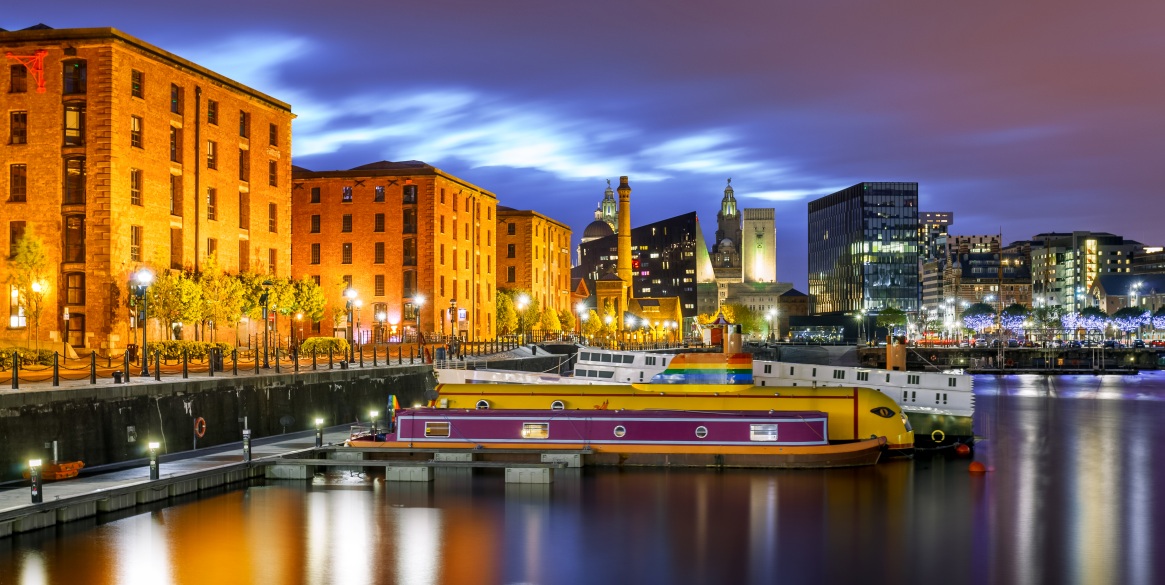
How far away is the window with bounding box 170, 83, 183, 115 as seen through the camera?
66.2 metres

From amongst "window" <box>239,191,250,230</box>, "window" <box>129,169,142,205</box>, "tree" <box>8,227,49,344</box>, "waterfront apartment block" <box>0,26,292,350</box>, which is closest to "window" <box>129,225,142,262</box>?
"waterfront apartment block" <box>0,26,292,350</box>

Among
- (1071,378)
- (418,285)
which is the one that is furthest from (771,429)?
(1071,378)

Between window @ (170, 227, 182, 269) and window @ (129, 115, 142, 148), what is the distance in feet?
19.3

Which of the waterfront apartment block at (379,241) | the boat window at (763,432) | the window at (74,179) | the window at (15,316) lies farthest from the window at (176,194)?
the boat window at (763,432)

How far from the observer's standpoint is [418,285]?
10700cm

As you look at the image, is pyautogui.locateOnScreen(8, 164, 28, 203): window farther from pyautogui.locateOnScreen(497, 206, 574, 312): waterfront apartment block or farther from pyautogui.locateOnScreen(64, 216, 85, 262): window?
pyautogui.locateOnScreen(497, 206, 574, 312): waterfront apartment block

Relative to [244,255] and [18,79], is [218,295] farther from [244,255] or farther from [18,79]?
[18,79]

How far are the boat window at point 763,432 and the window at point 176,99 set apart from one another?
1706 inches

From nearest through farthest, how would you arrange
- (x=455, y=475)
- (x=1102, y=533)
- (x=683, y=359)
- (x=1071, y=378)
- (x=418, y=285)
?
(x=1102, y=533) < (x=455, y=475) < (x=683, y=359) < (x=418, y=285) < (x=1071, y=378)

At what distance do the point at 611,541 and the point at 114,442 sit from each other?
16.7 m

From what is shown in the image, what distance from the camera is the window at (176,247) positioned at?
215 ft

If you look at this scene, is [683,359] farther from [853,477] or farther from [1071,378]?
[1071,378]

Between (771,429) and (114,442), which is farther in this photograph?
(771,429)

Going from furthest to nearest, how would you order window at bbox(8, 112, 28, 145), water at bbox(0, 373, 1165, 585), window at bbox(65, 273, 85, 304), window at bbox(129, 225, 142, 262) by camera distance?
window at bbox(129, 225, 142, 262)
window at bbox(8, 112, 28, 145)
window at bbox(65, 273, 85, 304)
water at bbox(0, 373, 1165, 585)
